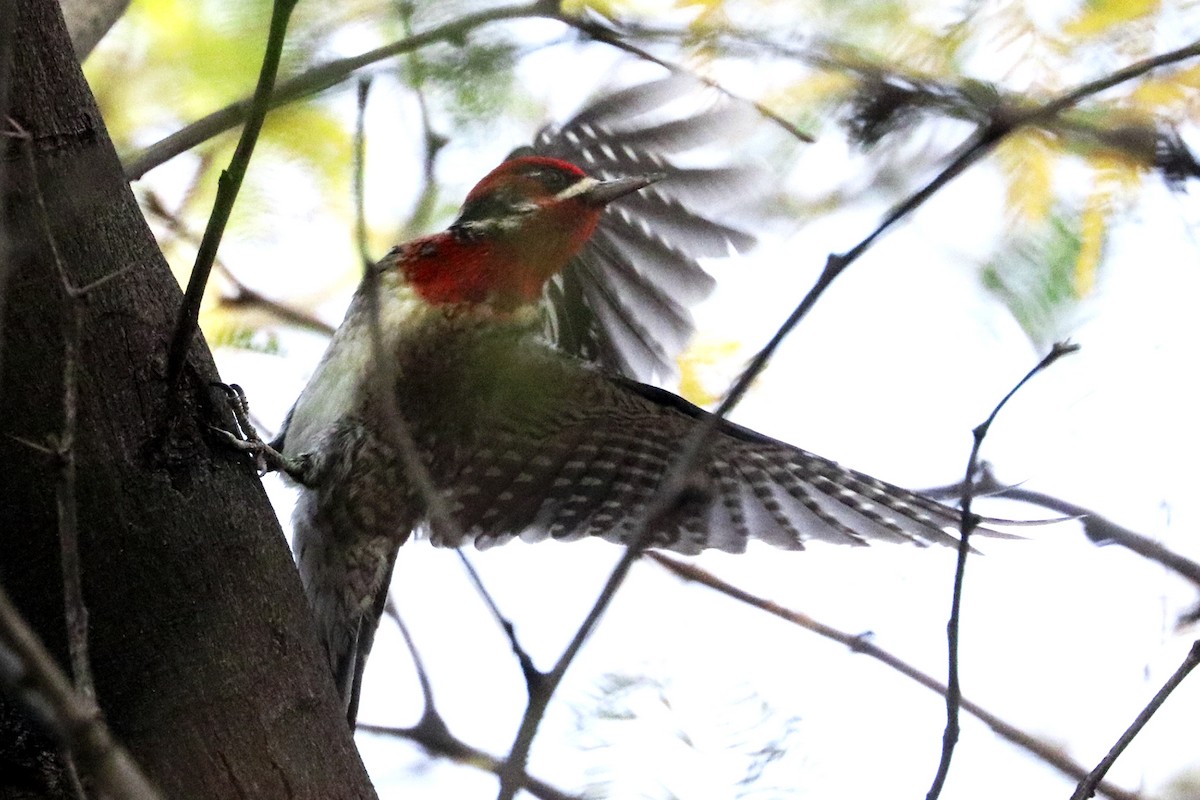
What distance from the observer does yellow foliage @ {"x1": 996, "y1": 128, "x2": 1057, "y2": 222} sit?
2008 millimetres

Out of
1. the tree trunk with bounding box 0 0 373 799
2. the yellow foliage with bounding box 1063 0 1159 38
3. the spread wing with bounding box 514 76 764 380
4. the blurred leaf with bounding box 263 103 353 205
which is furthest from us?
the spread wing with bounding box 514 76 764 380

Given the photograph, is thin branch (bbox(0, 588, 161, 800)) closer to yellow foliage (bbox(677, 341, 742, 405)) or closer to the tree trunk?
the tree trunk

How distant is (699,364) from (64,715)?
280 cm

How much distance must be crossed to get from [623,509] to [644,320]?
20.9 inches

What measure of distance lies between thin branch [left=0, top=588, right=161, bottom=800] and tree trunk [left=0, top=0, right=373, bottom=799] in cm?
92

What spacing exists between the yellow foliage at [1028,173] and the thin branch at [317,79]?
0.82 metres

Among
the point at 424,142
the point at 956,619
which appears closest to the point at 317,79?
the point at 424,142

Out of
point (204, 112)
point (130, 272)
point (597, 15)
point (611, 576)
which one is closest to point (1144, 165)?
point (611, 576)

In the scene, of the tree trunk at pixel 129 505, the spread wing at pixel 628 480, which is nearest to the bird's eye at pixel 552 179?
the spread wing at pixel 628 480

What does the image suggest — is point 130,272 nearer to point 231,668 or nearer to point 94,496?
point 94,496

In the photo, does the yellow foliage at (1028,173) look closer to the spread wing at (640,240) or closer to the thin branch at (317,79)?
the thin branch at (317,79)

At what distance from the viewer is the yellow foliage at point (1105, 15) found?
2.00 meters

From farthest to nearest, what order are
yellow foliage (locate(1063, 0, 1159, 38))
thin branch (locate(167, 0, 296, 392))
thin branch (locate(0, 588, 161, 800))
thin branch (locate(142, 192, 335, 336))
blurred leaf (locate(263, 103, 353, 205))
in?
thin branch (locate(142, 192, 335, 336))
blurred leaf (locate(263, 103, 353, 205))
yellow foliage (locate(1063, 0, 1159, 38))
thin branch (locate(167, 0, 296, 392))
thin branch (locate(0, 588, 161, 800))

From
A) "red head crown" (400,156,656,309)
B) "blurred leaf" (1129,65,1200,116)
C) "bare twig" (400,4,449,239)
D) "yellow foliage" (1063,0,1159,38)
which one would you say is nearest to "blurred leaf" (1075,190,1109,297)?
"blurred leaf" (1129,65,1200,116)
